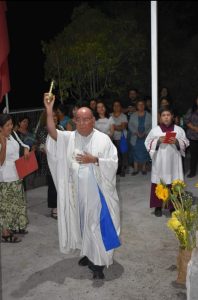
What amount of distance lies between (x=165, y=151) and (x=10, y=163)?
90.2 inches

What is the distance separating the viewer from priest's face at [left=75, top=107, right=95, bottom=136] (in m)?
4.93

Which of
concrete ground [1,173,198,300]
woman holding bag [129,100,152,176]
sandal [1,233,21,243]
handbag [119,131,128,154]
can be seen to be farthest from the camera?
handbag [119,131,128,154]

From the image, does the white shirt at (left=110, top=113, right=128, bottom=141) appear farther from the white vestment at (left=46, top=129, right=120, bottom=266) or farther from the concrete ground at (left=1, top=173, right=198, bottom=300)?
the white vestment at (left=46, top=129, right=120, bottom=266)

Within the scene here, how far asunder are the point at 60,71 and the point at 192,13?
7.56 meters

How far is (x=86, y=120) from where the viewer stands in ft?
16.2

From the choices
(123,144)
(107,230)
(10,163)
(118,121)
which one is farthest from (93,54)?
(107,230)

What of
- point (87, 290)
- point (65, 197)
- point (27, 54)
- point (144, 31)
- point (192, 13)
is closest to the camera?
point (87, 290)

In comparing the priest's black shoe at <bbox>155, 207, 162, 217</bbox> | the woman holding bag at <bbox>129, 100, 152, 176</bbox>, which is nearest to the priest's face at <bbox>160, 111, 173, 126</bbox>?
the priest's black shoe at <bbox>155, 207, 162, 217</bbox>

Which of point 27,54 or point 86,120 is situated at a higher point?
point 27,54

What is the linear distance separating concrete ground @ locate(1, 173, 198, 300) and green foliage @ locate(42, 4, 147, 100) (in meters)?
7.92

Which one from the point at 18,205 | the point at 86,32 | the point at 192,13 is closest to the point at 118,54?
the point at 86,32

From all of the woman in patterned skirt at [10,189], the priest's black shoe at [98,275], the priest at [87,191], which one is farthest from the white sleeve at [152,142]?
the priest's black shoe at [98,275]

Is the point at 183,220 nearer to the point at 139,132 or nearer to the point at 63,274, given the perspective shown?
the point at 63,274

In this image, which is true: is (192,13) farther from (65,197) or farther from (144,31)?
(65,197)
